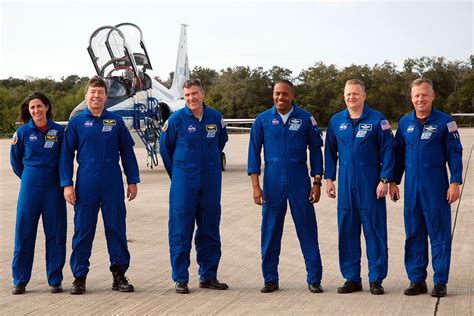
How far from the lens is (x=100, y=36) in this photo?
16.7 m

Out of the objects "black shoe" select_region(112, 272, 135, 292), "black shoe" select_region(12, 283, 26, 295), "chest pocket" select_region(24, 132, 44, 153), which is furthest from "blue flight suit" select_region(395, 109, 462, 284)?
"black shoe" select_region(12, 283, 26, 295)

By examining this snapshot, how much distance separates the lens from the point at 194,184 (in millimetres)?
6129

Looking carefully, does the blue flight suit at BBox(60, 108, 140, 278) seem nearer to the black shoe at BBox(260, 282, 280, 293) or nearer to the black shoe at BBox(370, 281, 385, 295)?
the black shoe at BBox(260, 282, 280, 293)

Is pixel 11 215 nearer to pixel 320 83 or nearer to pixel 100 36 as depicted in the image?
pixel 100 36

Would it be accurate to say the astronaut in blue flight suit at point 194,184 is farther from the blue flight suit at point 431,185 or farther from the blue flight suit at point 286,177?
the blue flight suit at point 431,185

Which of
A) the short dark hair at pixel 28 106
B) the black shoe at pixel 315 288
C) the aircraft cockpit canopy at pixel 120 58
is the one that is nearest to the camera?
the black shoe at pixel 315 288

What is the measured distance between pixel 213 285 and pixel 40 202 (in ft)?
5.60

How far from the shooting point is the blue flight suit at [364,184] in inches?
230

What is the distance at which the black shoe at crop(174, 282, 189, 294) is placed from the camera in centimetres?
600

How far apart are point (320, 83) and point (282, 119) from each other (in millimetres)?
59281

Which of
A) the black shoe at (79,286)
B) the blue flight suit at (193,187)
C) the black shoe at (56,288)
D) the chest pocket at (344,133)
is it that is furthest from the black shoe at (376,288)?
the black shoe at (56,288)

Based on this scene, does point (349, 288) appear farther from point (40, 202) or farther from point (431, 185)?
point (40, 202)

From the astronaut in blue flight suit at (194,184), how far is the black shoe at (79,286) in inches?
31.1

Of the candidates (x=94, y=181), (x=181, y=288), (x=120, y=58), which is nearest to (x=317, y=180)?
(x=181, y=288)
